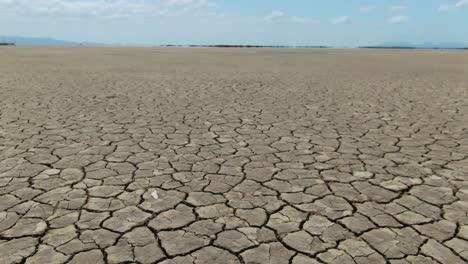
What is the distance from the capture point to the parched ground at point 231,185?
2230mm

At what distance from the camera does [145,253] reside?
2.15 metres

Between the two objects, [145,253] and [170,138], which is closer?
[145,253]

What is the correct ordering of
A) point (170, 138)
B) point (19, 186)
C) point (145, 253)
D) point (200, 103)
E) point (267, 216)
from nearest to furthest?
1. point (145, 253)
2. point (267, 216)
3. point (19, 186)
4. point (170, 138)
5. point (200, 103)

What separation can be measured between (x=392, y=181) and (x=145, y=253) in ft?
7.19

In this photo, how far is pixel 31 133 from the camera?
468 centimetres

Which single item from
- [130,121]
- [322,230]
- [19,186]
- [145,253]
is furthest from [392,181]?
[130,121]

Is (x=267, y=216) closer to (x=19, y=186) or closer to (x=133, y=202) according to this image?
(x=133, y=202)

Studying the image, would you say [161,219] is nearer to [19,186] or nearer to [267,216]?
[267,216]

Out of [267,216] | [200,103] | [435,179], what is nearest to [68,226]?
[267,216]

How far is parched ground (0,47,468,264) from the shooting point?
2230 millimetres

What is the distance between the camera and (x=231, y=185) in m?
3.15

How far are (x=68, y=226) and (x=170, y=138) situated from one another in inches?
88.8

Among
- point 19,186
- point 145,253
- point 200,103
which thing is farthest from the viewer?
point 200,103

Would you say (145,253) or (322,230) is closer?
(145,253)
